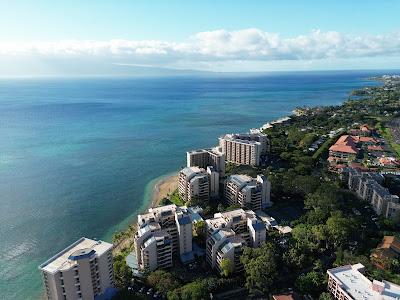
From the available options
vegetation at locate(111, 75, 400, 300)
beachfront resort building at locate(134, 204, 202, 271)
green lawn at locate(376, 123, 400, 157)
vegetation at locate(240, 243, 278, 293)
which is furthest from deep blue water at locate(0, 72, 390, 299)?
green lawn at locate(376, 123, 400, 157)

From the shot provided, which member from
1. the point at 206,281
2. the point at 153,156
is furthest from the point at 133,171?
the point at 206,281

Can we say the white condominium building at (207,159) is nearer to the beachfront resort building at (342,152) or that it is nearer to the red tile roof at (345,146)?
the beachfront resort building at (342,152)

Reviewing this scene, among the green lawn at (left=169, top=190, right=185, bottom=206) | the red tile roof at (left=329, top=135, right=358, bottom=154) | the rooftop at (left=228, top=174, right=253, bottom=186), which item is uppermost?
the rooftop at (left=228, top=174, right=253, bottom=186)

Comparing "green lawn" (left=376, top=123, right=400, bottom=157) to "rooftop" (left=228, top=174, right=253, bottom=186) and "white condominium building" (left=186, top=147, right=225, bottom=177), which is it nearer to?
"white condominium building" (left=186, top=147, right=225, bottom=177)

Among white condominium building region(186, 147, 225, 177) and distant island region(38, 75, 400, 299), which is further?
white condominium building region(186, 147, 225, 177)

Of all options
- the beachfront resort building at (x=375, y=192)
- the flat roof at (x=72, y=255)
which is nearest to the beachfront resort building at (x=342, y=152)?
the beachfront resort building at (x=375, y=192)

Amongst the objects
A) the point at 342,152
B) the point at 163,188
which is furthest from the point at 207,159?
the point at 342,152

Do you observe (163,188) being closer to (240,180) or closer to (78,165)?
(240,180)

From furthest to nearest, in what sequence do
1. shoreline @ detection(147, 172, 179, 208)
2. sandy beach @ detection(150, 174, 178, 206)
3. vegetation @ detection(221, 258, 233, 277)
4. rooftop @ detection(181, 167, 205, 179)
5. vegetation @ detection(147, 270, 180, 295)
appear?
1. sandy beach @ detection(150, 174, 178, 206)
2. shoreline @ detection(147, 172, 179, 208)
3. rooftop @ detection(181, 167, 205, 179)
4. vegetation @ detection(221, 258, 233, 277)
5. vegetation @ detection(147, 270, 180, 295)

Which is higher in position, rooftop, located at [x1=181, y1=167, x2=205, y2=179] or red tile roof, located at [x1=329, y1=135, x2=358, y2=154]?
rooftop, located at [x1=181, y1=167, x2=205, y2=179]
